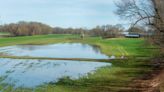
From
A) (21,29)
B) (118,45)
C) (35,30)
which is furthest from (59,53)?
(35,30)

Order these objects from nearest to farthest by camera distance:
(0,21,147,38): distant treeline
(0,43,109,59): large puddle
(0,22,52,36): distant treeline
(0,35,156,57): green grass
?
(0,43,109,59): large puddle < (0,35,156,57): green grass < (0,21,147,38): distant treeline < (0,22,52,36): distant treeline

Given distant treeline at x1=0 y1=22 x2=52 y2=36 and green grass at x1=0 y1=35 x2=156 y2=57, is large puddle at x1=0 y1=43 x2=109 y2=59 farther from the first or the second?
distant treeline at x1=0 y1=22 x2=52 y2=36

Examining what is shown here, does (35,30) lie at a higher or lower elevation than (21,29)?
lower

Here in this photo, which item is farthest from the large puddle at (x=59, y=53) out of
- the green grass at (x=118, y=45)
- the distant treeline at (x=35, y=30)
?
the distant treeline at (x=35, y=30)

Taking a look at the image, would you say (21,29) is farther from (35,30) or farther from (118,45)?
(118,45)

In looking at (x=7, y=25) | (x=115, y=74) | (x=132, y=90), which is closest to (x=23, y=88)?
(x=132, y=90)

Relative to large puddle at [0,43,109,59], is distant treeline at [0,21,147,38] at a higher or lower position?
higher

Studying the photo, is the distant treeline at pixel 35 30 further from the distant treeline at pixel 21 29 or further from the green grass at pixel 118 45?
the green grass at pixel 118 45

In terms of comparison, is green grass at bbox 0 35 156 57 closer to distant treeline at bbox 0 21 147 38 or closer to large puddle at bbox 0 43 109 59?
large puddle at bbox 0 43 109 59

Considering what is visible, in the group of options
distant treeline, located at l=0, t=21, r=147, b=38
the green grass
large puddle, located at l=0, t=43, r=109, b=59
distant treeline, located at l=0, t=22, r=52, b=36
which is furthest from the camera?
distant treeline, located at l=0, t=22, r=52, b=36

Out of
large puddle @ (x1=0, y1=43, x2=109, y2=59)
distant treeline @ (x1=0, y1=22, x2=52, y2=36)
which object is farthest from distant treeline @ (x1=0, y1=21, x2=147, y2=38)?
large puddle @ (x1=0, y1=43, x2=109, y2=59)

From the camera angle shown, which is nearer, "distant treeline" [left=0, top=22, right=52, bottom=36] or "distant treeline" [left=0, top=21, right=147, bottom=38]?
"distant treeline" [left=0, top=21, right=147, bottom=38]

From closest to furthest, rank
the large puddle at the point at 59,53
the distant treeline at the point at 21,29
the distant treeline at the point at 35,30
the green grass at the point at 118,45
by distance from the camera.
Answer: the large puddle at the point at 59,53 < the green grass at the point at 118,45 < the distant treeline at the point at 35,30 < the distant treeline at the point at 21,29

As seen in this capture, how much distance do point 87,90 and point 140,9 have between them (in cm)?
1030
